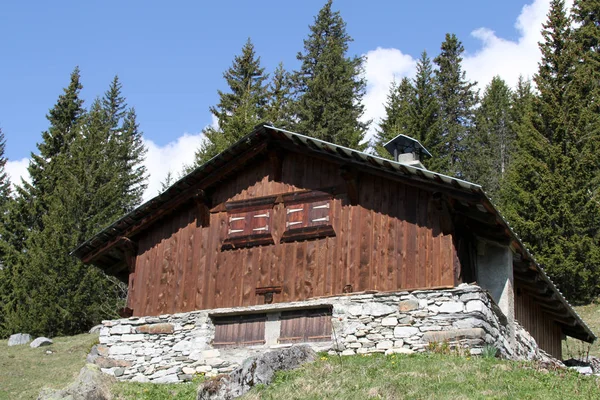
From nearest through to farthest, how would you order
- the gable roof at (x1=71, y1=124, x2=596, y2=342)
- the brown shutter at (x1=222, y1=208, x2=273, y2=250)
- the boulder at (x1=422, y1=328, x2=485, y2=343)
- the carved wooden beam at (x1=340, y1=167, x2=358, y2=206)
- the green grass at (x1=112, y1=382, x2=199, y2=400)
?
the boulder at (x1=422, y1=328, x2=485, y2=343)
the green grass at (x1=112, y1=382, x2=199, y2=400)
the gable roof at (x1=71, y1=124, x2=596, y2=342)
the carved wooden beam at (x1=340, y1=167, x2=358, y2=206)
the brown shutter at (x1=222, y1=208, x2=273, y2=250)

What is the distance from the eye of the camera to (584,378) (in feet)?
41.9

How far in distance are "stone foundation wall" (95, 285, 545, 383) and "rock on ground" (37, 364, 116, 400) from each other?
1.50 metres

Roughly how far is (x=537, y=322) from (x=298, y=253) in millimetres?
8050

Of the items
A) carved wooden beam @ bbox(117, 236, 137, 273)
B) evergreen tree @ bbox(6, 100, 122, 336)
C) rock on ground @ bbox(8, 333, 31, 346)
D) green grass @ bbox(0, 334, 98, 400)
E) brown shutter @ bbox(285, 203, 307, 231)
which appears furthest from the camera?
evergreen tree @ bbox(6, 100, 122, 336)

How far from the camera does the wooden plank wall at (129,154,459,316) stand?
16.0 meters

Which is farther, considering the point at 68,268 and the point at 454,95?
the point at 454,95

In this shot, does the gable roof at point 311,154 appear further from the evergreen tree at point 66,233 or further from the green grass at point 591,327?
the evergreen tree at point 66,233

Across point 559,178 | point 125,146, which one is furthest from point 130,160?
point 559,178

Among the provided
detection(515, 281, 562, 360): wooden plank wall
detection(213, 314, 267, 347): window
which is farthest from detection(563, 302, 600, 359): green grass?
detection(213, 314, 267, 347): window

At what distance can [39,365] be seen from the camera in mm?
26500

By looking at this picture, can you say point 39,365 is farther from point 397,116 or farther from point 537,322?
point 397,116

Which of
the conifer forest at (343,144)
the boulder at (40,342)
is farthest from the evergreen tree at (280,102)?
the boulder at (40,342)

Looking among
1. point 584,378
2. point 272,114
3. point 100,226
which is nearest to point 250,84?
point 272,114

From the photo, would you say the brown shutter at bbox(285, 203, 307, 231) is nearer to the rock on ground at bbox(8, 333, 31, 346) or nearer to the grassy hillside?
the grassy hillside
